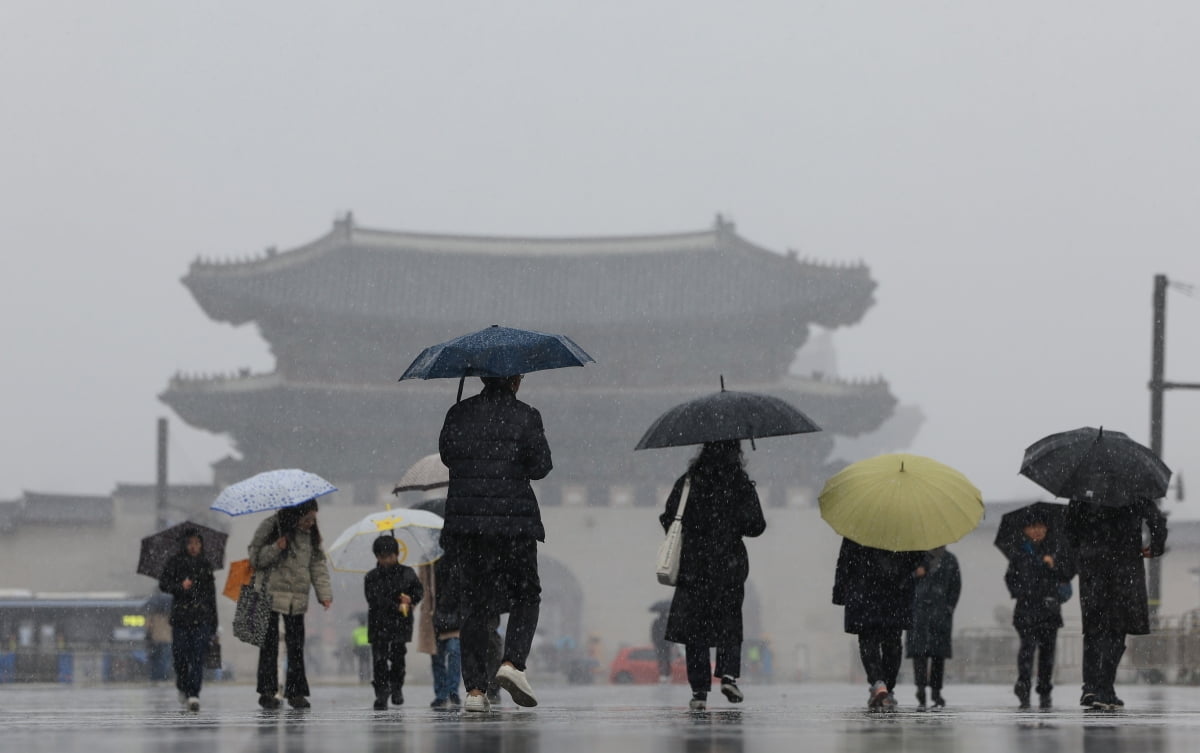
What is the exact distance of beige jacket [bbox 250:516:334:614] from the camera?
8.91 meters

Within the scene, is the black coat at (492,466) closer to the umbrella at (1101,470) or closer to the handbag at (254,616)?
the handbag at (254,616)

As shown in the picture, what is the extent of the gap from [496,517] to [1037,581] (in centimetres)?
419

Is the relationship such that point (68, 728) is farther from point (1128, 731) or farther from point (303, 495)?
point (1128, 731)

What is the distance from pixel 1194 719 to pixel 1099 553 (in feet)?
3.80

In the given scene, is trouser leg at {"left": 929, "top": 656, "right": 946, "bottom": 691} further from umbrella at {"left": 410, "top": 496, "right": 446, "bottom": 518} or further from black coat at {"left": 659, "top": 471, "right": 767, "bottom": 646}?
black coat at {"left": 659, "top": 471, "right": 767, "bottom": 646}

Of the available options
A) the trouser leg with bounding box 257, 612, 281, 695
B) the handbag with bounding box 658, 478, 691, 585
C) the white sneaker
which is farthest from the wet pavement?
the trouser leg with bounding box 257, 612, 281, 695

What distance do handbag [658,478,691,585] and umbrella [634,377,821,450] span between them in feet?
0.80

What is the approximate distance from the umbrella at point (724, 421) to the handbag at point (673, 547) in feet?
0.80

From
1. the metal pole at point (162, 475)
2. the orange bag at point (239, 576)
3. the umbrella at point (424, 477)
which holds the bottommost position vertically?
the orange bag at point (239, 576)

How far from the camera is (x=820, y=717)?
7.34m

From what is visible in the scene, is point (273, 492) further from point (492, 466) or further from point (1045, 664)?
point (1045, 664)

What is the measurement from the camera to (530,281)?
1537 inches

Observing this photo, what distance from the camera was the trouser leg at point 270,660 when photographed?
29.4ft

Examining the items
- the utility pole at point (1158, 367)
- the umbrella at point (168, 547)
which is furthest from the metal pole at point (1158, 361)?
the umbrella at point (168, 547)
